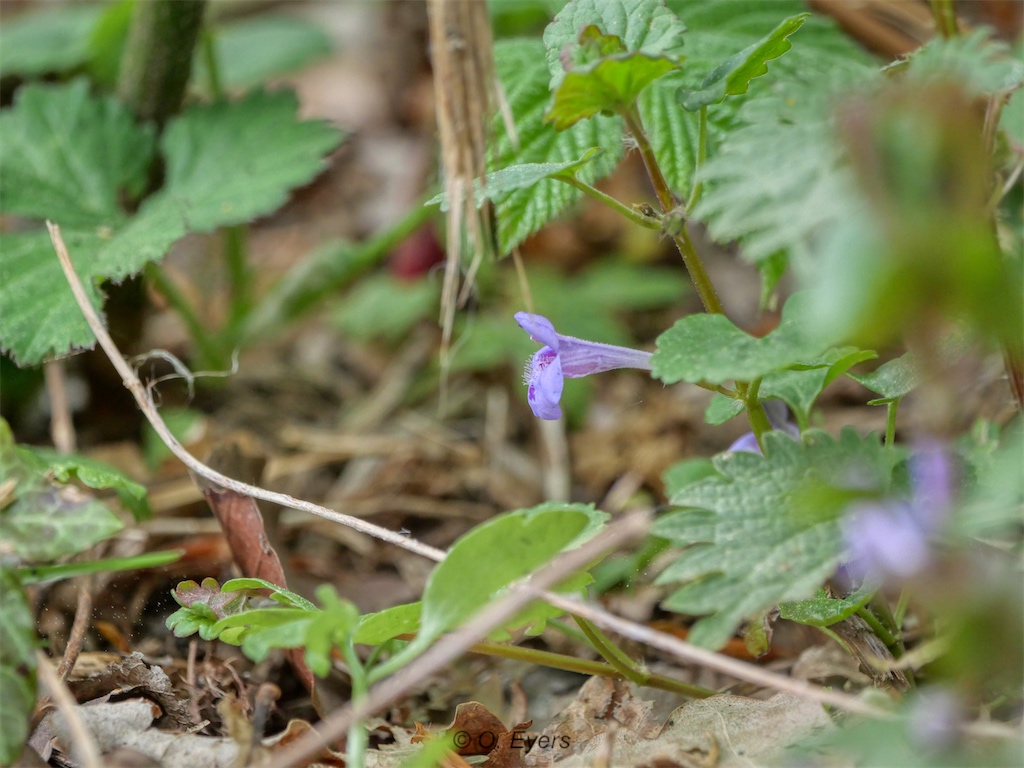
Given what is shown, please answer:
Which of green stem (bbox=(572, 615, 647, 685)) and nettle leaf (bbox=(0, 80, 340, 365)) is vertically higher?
nettle leaf (bbox=(0, 80, 340, 365))

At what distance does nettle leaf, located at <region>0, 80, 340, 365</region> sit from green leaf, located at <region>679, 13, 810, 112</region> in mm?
Answer: 1149

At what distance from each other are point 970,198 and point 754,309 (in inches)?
92.9

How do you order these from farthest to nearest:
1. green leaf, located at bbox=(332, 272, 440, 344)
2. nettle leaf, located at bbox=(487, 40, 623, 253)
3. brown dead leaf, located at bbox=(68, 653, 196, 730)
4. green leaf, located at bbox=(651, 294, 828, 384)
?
green leaf, located at bbox=(332, 272, 440, 344) → nettle leaf, located at bbox=(487, 40, 623, 253) → brown dead leaf, located at bbox=(68, 653, 196, 730) → green leaf, located at bbox=(651, 294, 828, 384)

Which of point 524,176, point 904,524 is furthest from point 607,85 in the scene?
point 904,524

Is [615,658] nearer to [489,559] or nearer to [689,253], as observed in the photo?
[489,559]

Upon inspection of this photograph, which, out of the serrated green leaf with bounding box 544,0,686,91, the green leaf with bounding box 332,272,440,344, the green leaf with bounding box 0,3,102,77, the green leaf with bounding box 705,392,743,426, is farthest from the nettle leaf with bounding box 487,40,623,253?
the green leaf with bounding box 0,3,102,77

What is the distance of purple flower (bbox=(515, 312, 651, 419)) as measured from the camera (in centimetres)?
133

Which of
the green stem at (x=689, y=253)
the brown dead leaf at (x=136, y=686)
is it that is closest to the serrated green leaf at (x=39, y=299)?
the brown dead leaf at (x=136, y=686)

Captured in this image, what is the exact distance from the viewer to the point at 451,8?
1563mm

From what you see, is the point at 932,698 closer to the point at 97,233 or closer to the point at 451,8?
the point at 451,8

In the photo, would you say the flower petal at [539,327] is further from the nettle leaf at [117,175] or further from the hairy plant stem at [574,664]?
the nettle leaf at [117,175]

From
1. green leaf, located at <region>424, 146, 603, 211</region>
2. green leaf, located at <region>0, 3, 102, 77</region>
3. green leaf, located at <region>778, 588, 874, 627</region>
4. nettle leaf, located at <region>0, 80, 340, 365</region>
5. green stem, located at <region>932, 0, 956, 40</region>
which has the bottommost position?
green leaf, located at <region>778, 588, 874, 627</region>

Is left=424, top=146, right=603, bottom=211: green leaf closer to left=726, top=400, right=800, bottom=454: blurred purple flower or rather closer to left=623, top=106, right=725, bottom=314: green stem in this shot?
left=623, top=106, right=725, bottom=314: green stem

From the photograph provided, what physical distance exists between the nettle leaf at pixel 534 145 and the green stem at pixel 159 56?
79cm
